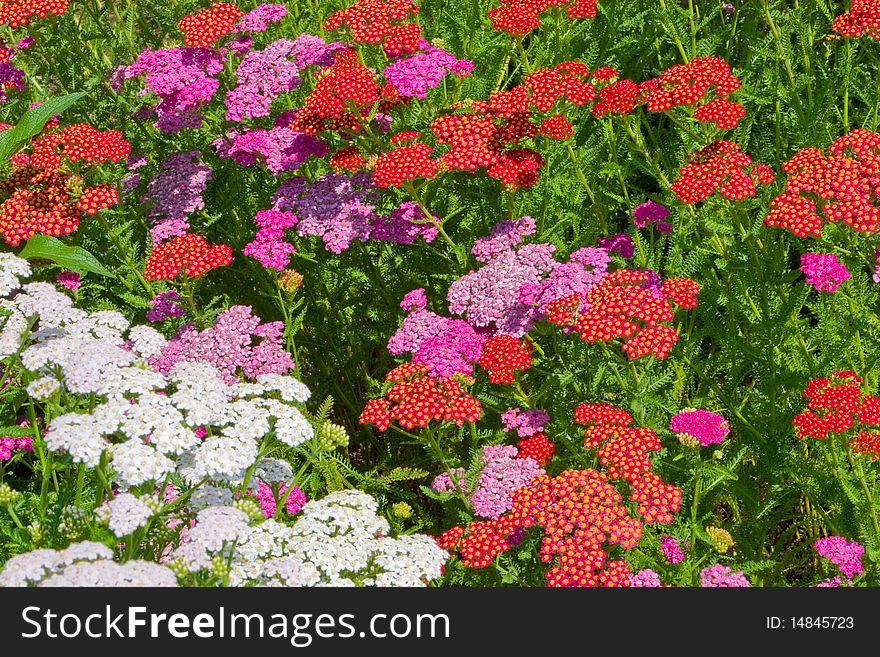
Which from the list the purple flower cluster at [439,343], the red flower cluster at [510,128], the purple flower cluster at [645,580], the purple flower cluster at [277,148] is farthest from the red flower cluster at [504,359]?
the purple flower cluster at [277,148]

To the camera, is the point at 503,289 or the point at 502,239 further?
the point at 502,239

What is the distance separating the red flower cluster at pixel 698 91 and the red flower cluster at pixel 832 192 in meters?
Answer: 0.42

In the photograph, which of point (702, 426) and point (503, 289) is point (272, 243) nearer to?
point (503, 289)

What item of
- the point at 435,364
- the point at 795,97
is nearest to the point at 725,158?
the point at 795,97

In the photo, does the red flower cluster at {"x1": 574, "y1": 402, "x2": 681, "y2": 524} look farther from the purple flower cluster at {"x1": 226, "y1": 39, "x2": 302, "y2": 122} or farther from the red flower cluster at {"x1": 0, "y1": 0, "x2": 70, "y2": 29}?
the red flower cluster at {"x1": 0, "y1": 0, "x2": 70, "y2": 29}

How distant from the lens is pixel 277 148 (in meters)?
5.34

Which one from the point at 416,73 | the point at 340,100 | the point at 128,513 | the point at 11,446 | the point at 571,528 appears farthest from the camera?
the point at 416,73

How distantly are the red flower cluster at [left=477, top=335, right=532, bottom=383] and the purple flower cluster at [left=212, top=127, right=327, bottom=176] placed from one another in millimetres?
1573

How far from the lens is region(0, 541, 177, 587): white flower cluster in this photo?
2934 millimetres

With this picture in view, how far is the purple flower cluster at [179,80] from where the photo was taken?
5371 mm

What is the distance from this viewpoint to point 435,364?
14.7 feet

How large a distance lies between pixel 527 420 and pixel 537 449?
0.17 metres

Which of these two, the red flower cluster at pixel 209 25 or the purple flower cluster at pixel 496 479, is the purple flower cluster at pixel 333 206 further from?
the purple flower cluster at pixel 496 479

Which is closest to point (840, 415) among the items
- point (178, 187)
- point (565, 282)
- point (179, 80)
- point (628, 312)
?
point (628, 312)
